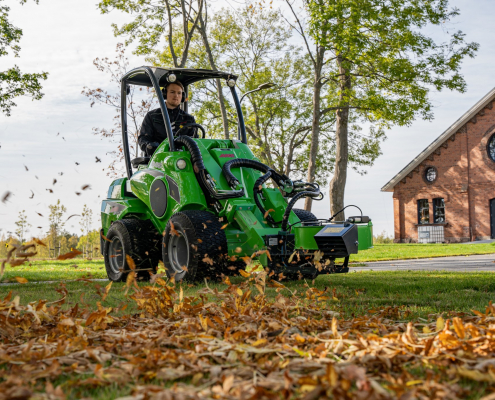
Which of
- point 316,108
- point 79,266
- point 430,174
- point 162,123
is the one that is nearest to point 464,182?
point 430,174

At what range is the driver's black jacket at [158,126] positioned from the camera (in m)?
8.24

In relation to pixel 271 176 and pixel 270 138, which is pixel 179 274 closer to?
pixel 271 176

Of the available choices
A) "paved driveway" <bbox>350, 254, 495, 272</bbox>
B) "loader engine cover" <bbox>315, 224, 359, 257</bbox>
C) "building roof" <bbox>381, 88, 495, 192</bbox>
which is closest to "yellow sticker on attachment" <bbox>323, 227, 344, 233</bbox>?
"loader engine cover" <bbox>315, 224, 359, 257</bbox>

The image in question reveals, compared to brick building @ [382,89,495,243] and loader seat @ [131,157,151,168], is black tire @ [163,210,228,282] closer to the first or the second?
loader seat @ [131,157,151,168]

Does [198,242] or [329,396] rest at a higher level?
[198,242]

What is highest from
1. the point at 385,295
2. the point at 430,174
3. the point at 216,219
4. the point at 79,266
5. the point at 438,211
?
the point at 430,174

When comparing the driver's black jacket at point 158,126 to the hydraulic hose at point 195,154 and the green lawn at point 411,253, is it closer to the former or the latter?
the hydraulic hose at point 195,154

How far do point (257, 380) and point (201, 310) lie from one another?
180 cm

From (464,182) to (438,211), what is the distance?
2390 mm

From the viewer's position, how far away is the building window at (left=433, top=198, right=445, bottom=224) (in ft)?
105

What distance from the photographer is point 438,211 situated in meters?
32.2

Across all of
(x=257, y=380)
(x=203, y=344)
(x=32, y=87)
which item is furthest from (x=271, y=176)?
(x=32, y=87)

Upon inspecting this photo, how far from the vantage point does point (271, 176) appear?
24.0ft

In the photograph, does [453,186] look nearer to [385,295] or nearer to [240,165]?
[240,165]
